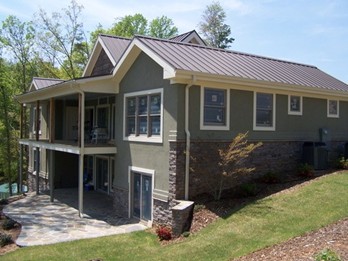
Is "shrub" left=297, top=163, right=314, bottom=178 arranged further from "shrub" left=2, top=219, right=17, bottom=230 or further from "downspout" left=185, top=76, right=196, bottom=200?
"shrub" left=2, top=219, right=17, bottom=230

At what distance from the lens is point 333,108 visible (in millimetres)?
17578

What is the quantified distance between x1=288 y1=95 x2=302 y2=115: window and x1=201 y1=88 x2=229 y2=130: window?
3526 millimetres

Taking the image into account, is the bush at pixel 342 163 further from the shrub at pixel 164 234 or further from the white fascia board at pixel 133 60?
the white fascia board at pixel 133 60

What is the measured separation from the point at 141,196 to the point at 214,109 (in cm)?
424

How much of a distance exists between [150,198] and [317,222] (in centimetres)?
609

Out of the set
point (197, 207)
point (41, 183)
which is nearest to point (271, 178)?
point (197, 207)

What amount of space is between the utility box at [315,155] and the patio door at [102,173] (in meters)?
9.65

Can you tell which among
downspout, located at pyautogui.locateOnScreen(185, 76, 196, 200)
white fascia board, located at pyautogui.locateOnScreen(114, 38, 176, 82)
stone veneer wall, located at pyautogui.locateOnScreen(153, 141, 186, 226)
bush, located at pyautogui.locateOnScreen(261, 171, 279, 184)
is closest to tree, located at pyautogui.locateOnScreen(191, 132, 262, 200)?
downspout, located at pyautogui.locateOnScreen(185, 76, 196, 200)

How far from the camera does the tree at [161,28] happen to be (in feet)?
147

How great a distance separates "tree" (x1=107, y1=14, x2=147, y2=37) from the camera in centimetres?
4110

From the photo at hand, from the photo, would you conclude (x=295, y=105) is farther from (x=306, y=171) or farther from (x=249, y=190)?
(x=249, y=190)

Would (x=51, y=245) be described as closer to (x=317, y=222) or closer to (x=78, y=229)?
(x=78, y=229)

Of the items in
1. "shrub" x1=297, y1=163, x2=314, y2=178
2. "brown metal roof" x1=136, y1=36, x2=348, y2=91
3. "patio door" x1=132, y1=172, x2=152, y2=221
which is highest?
"brown metal roof" x1=136, y1=36, x2=348, y2=91

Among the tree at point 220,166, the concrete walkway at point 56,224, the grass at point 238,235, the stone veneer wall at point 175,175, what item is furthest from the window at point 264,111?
the concrete walkway at point 56,224
